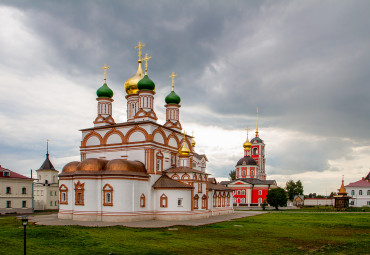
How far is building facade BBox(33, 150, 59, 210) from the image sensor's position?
137 ft

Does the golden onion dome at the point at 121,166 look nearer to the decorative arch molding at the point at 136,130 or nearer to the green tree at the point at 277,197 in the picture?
the decorative arch molding at the point at 136,130

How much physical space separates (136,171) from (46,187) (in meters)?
22.7

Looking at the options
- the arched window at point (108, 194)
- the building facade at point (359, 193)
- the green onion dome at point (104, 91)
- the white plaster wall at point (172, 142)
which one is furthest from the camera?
the building facade at point (359, 193)

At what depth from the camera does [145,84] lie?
92.0 feet

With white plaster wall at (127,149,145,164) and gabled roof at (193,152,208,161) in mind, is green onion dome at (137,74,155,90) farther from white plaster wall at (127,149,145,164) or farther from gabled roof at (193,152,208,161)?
gabled roof at (193,152,208,161)

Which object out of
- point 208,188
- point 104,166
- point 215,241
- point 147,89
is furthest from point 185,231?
point 147,89

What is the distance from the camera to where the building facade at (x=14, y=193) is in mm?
33531

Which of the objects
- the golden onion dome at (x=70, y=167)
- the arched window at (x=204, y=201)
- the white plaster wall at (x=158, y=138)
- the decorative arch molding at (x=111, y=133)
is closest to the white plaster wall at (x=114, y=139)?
the decorative arch molding at (x=111, y=133)

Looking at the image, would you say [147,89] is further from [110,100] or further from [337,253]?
[337,253]

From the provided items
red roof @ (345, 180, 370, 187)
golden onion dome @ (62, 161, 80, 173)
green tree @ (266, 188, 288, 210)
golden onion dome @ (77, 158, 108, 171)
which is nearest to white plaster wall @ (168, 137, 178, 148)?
golden onion dome @ (77, 158, 108, 171)

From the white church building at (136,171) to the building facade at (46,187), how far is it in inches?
663

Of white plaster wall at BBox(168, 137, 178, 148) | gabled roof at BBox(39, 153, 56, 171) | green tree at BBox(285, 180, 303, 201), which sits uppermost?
white plaster wall at BBox(168, 137, 178, 148)

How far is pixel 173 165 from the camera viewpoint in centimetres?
2870

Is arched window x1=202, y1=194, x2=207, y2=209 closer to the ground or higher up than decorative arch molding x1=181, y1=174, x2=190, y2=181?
closer to the ground
